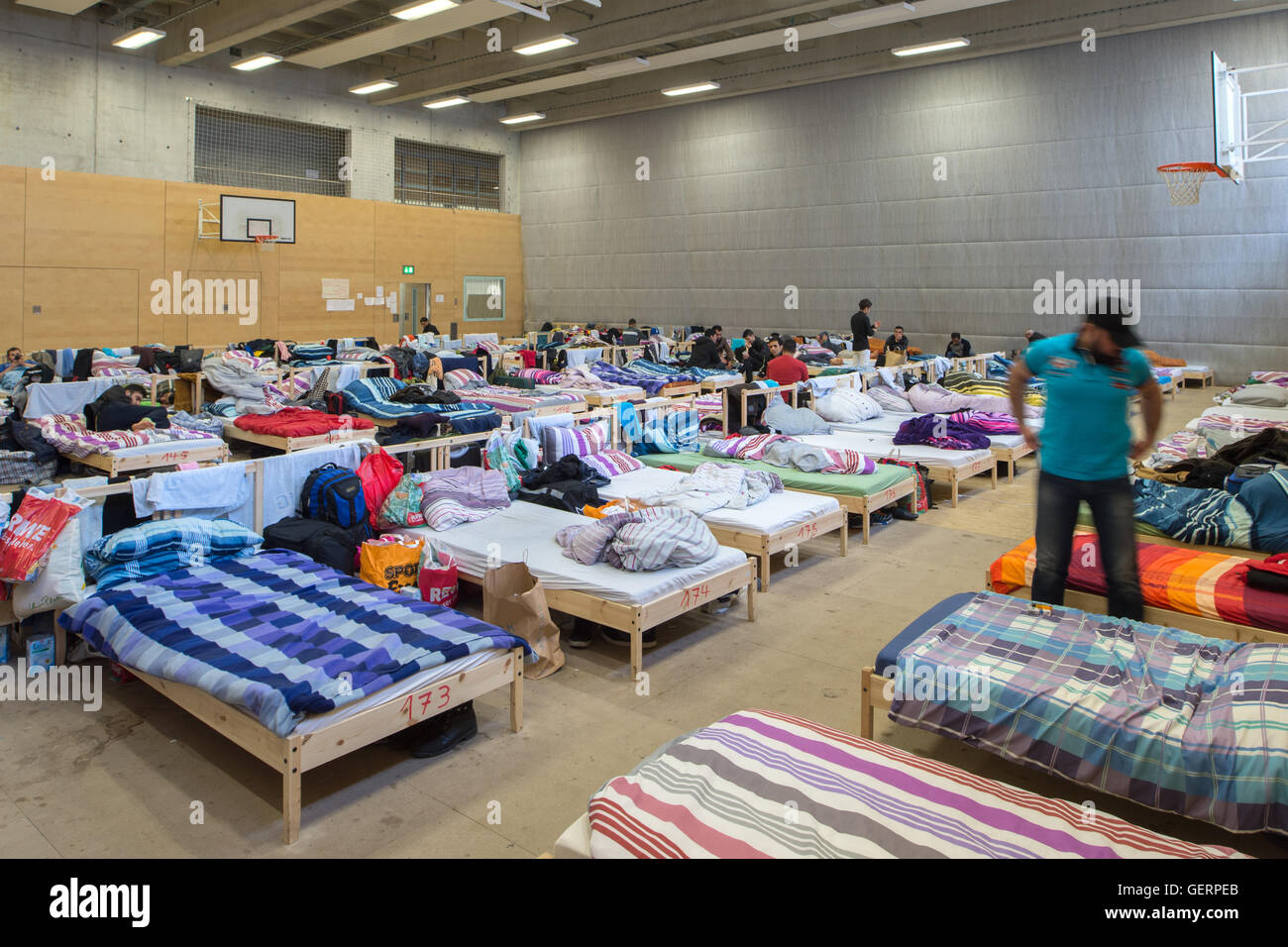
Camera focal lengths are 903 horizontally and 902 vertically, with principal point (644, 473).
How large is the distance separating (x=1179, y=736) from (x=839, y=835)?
1107 millimetres

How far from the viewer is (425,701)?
3047 mm

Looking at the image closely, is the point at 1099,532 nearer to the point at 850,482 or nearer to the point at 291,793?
the point at 850,482

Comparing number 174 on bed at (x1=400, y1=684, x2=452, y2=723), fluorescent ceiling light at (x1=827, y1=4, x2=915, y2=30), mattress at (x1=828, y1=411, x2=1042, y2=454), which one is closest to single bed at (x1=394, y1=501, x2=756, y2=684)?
number 174 on bed at (x1=400, y1=684, x2=452, y2=723)

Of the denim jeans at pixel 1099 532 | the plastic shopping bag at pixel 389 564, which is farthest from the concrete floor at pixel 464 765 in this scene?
the plastic shopping bag at pixel 389 564

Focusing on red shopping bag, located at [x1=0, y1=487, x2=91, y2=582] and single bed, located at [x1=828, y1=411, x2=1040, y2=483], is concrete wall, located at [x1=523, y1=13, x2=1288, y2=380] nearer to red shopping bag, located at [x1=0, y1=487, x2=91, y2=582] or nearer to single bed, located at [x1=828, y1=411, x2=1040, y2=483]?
single bed, located at [x1=828, y1=411, x2=1040, y2=483]

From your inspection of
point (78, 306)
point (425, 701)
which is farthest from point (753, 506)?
point (78, 306)

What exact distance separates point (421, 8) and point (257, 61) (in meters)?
4.09

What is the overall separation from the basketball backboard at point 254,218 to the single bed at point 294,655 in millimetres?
12964

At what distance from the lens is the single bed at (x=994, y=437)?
25.1ft

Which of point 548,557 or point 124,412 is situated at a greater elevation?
point 124,412

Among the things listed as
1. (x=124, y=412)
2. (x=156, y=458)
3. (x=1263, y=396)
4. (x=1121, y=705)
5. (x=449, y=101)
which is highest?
(x=449, y=101)

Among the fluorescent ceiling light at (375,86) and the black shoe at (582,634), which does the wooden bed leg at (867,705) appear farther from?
the fluorescent ceiling light at (375,86)

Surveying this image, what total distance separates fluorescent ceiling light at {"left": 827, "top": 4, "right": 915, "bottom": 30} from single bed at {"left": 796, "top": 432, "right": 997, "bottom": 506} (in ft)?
23.6

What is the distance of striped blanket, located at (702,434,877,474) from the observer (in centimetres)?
629
